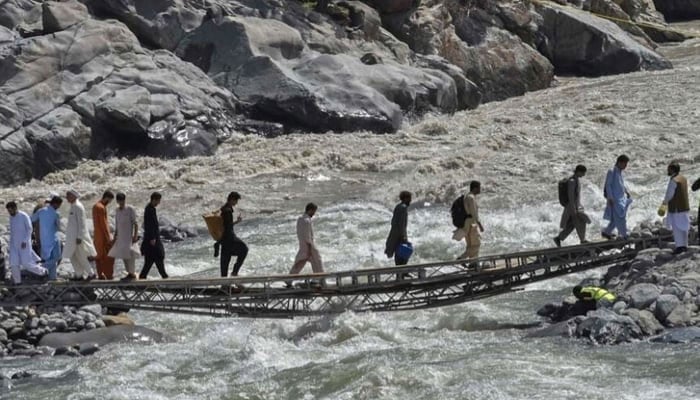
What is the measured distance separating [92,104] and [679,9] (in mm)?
32391

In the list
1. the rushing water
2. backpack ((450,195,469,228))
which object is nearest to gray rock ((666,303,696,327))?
the rushing water

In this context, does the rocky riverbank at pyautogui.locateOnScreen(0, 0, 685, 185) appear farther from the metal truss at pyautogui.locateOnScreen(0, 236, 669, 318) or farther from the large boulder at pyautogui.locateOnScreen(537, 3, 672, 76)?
the metal truss at pyautogui.locateOnScreen(0, 236, 669, 318)

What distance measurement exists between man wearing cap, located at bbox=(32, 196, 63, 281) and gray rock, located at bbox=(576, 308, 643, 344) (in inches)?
268

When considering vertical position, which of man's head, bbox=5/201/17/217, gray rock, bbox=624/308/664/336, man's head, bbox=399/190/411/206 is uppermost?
man's head, bbox=399/190/411/206

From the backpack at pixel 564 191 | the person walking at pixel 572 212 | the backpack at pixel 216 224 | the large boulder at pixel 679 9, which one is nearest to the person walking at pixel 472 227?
the person walking at pixel 572 212

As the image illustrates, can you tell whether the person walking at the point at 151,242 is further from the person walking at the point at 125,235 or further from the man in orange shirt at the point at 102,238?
the man in orange shirt at the point at 102,238

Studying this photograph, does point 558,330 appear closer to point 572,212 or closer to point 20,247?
point 572,212

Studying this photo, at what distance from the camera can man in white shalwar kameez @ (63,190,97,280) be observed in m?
19.6

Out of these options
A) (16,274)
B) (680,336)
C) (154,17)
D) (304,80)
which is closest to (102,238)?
(16,274)

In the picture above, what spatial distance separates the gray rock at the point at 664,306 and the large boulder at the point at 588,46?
2670 cm

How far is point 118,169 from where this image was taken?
32.3m

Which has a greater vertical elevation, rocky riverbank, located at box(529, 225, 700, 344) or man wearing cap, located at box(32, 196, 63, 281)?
man wearing cap, located at box(32, 196, 63, 281)

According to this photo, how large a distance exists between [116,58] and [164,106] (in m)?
2.23

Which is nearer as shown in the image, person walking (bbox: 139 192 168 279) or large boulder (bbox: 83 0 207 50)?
person walking (bbox: 139 192 168 279)
